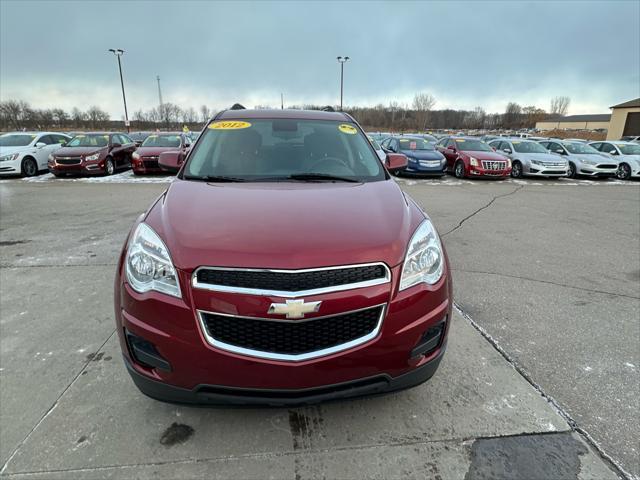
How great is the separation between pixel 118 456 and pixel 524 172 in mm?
16440

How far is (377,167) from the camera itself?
3254 millimetres

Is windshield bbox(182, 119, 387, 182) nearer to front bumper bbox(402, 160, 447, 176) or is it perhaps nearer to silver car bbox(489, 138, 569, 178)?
front bumper bbox(402, 160, 447, 176)

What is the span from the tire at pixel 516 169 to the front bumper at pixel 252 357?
15.5 m

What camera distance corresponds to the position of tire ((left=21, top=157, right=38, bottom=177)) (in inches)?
538

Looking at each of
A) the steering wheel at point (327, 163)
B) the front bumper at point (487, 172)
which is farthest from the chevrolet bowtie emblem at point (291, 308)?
the front bumper at point (487, 172)

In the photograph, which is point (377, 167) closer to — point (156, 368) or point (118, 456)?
point (156, 368)

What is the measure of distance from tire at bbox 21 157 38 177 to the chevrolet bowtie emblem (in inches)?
628

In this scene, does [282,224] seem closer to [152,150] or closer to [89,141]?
[152,150]

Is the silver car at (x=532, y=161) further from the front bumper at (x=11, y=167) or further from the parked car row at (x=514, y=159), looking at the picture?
the front bumper at (x=11, y=167)

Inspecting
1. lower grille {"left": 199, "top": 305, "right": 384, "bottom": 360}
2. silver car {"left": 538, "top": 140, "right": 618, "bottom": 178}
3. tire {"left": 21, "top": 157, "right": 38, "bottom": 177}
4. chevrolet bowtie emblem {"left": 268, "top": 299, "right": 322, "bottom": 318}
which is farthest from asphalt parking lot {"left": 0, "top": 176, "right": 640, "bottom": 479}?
silver car {"left": 538, "top": 140, "right": 618, "bottom": 178}

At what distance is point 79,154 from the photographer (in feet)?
43.8

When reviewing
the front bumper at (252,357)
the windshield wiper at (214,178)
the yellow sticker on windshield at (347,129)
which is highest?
the yellow sticker on windshield at (347,129)

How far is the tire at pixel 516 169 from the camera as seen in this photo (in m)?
15.3

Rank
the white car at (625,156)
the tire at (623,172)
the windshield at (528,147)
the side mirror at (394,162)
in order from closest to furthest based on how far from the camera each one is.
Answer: the side mirror at (394,162) < the windshield at (528,147) < the white car at (625,156) < the tire at (623,172)
